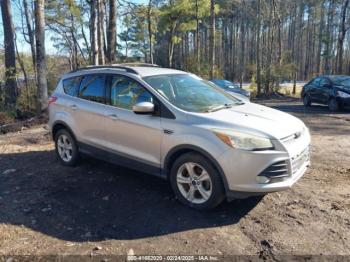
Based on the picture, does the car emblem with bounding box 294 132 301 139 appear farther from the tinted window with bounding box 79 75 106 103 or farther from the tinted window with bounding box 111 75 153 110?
the tinted window with bounding box 79 75 106 103

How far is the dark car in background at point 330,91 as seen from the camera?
14430 millimetres

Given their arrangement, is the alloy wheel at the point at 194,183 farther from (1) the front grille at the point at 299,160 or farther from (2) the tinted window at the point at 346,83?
(2) the tinted window at the point at 346,83

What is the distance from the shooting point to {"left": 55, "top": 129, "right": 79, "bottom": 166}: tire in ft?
20.8

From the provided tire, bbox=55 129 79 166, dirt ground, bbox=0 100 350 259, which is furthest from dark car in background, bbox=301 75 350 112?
tire, bbox=55 129 79 166

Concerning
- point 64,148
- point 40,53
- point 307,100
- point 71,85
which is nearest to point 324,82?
point 307,100

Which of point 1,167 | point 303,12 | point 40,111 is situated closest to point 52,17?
point 40,111

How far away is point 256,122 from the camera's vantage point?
4.38 meters

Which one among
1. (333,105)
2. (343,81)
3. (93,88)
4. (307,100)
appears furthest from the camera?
(307,100)

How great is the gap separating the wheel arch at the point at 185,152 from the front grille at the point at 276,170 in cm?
46

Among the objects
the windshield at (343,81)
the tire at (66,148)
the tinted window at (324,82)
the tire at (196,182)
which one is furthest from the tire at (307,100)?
the tire at (196,182)

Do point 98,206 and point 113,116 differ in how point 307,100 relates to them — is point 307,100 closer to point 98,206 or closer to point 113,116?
point 113,116

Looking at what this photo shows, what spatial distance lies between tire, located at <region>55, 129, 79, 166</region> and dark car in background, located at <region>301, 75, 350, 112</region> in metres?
12.0

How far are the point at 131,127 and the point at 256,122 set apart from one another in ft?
6.00

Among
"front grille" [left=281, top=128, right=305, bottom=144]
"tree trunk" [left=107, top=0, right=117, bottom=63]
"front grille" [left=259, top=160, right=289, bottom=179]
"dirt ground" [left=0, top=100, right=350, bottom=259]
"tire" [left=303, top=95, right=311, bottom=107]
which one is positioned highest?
"tree trunk" [left=107, top=0, right=117, bottom=63]
